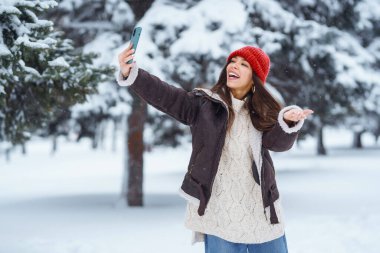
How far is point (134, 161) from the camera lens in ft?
30.9

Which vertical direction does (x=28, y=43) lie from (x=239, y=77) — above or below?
above

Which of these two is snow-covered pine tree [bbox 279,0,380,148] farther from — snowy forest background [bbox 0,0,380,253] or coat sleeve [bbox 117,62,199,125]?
coat sleeve [bbox 117,62,199,125]

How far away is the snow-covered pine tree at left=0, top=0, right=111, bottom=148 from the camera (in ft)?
13.6

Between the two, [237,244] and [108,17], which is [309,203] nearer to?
[108,17]

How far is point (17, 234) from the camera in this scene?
21.4 feet

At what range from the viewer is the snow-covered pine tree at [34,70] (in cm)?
414

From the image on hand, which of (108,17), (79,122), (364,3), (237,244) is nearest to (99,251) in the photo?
(237,244)

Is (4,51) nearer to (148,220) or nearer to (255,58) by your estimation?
(255,58)

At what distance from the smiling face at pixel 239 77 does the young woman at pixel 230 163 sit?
15 mm

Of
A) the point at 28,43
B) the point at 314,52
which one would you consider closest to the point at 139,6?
the point at 314,52

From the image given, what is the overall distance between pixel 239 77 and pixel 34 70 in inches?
107

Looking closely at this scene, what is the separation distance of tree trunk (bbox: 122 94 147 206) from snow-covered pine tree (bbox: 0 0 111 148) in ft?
7.93

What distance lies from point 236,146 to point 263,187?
0.26 m

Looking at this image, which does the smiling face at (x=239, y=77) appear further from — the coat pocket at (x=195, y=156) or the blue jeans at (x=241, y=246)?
the blue jeans at (x=241, y=246)
